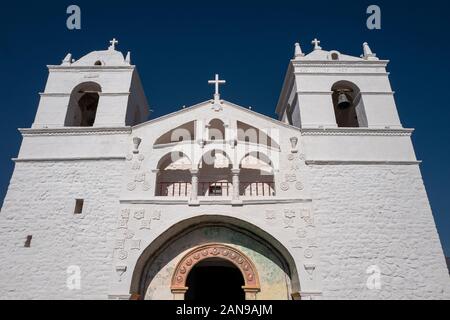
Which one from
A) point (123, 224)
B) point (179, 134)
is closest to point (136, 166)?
point (123, 224)

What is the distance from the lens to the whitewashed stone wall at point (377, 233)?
10266 mm

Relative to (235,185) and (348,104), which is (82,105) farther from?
(348,104)

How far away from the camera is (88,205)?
11.3m

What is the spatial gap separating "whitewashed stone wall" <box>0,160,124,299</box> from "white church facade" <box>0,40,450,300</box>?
0.03 m

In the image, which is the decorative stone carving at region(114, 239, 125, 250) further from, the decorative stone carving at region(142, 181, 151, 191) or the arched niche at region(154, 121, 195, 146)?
the arched niche at region(154, 121, 195, 146)

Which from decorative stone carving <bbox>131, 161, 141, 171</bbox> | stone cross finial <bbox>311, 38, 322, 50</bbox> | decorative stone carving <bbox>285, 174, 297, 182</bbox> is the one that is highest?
stone cross finial <bbox>311, 38, 322, 50</bbox>

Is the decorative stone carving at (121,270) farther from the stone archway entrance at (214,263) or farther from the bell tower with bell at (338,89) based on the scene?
the bell tower with bell at (338,89)

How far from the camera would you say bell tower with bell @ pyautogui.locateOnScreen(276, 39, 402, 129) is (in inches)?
516

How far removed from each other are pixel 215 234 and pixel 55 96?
25.8ft

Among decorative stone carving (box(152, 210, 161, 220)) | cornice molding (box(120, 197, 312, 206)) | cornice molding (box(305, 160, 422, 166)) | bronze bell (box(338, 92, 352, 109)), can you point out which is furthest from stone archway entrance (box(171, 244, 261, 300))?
bronze bell (box(338, 92, 352, 109))

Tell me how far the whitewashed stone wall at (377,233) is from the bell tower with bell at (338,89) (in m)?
2.01

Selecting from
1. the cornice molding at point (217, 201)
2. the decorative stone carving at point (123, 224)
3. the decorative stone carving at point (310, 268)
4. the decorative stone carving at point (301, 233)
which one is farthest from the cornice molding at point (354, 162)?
the decorative stone carving at point (123, 224)

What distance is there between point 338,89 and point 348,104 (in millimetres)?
1030

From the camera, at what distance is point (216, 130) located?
557 inches
